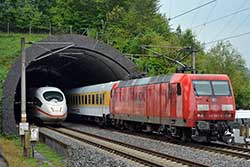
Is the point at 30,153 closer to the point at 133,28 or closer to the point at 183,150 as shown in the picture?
the point at 183,150

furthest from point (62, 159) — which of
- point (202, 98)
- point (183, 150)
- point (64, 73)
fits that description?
point (64, 73)

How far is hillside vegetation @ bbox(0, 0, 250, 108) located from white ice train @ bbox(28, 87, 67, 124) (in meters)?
12.5

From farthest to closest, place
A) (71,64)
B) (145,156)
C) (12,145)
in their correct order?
1. (71,64)
2. (12,145)
3. (145,156)

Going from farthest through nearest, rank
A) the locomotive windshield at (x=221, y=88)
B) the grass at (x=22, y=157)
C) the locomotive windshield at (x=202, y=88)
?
1. the locomotive windshield at (x=221, y=88)
2. the locomotive windshield at (x=202, y=88)
3. the grass at (x=22, y=157)

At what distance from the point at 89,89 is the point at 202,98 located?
20.6 m

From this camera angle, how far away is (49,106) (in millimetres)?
38562

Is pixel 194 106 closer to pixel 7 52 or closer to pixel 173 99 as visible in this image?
pixel 173 99

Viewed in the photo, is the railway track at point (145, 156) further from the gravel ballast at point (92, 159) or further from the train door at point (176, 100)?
the train door at point (176, 100)

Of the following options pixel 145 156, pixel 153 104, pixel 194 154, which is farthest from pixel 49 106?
pixel 194 154

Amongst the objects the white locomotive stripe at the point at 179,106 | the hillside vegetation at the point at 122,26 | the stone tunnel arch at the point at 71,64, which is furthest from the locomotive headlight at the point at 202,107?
the hillside vegetation at the point at 122,26

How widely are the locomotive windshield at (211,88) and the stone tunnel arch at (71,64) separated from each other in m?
11.6

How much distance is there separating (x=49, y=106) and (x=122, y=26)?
36330mm

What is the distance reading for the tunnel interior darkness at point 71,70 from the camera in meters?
39.6

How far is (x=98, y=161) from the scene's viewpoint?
18484mm
